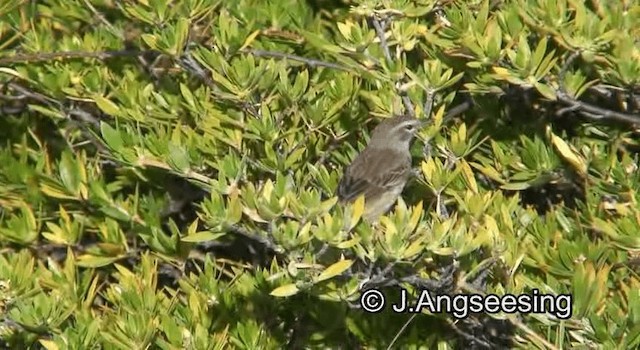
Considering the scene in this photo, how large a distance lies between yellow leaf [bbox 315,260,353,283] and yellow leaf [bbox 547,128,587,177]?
4.67 ft

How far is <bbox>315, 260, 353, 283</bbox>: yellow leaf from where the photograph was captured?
4926mm

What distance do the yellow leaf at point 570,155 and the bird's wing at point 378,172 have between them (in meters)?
0.93

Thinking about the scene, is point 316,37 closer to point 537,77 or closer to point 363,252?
point 537,77

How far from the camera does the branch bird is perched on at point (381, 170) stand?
21.1 ft

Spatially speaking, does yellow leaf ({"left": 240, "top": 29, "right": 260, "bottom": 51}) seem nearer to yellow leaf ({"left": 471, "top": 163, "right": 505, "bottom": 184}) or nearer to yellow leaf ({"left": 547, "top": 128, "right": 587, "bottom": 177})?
yellow leaf ({"left": 471, "top": 163, "right": 505, "bottom": 184})

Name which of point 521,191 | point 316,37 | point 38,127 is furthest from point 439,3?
point 38,127

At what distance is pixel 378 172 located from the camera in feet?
22.4

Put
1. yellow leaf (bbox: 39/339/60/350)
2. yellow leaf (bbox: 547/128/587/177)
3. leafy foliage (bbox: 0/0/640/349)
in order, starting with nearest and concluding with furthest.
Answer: leafy foliage (bbox: 0/0/640/349), yellow leaf (bbox: 39/339/60/350), yellow leaf (bbox: 547/128/587/177)

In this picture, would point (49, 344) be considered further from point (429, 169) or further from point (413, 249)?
point (429, 169)

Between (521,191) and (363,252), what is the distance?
5.62ft

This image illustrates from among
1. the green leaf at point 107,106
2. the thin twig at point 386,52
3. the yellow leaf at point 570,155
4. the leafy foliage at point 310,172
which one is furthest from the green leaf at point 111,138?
the yellow leaf at point 570,155

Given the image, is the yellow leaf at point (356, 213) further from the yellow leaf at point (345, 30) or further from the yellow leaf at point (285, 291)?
the yellow leaf at point (345, 30)

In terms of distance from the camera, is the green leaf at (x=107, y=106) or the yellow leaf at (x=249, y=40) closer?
the yellow leaf at (x=249, y=40)

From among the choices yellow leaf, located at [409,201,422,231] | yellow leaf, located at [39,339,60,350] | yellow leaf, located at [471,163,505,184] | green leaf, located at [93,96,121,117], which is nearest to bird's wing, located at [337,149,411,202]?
yellow leaf, located at [471,163,505,184]
